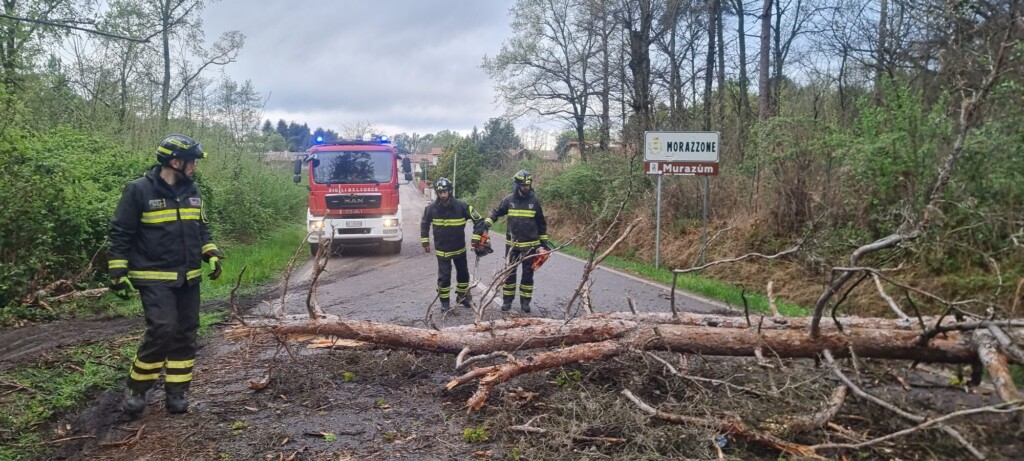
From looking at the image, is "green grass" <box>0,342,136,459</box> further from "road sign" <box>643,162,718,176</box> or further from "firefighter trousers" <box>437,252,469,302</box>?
"road sign" <box>643,162,718,176</box>

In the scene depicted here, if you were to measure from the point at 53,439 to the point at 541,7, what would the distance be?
100 feet

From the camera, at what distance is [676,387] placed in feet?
13.9

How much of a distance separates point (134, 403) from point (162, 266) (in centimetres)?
97

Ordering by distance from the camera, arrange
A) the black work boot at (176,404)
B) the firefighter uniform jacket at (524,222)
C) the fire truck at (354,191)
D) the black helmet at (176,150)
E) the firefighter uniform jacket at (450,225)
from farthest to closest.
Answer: the fire truck at (354,191), the firefighter uniform jacket at (450,225), the firefighter uniform jacket at (524,222), the black helmet at (176,150), the black work boot at (176,404)

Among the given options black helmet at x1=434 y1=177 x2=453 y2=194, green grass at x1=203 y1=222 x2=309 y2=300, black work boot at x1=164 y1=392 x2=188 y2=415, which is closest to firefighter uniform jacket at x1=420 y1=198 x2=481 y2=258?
black helmet at x1=434 y1=177 x2=453 y2=194

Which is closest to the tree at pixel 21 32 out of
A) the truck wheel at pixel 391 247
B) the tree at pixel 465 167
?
the truck wheel at pixel 391 247

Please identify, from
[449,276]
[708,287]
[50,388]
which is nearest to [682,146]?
[708,287]

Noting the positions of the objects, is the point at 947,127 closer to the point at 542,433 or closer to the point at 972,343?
the point at 972,343

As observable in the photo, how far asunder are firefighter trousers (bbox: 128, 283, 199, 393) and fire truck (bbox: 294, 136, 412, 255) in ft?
32.3

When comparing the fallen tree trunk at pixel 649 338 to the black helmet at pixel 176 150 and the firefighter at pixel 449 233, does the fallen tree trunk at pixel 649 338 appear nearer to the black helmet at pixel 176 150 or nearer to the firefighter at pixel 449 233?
the black helmet at pixel 176 150

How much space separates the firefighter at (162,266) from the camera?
4.22 meters

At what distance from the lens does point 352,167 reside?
1479 centimetres

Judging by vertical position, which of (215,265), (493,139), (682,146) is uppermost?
(493,139)

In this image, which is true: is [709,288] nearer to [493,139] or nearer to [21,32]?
[21,32]
